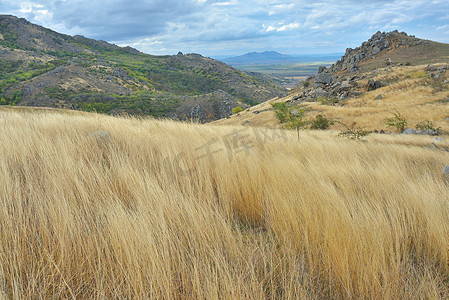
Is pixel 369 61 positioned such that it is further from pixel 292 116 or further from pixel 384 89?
pixel 292 116

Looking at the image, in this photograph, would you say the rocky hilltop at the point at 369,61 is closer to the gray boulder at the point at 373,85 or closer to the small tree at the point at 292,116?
the gray boulder at the point at 373,85

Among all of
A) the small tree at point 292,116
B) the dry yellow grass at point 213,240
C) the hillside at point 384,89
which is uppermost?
the hillside at point 384,89

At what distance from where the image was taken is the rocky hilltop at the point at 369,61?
37938 millimetres

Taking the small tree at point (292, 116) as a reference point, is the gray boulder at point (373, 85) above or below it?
above

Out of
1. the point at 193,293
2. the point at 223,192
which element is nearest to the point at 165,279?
the point at 193,293

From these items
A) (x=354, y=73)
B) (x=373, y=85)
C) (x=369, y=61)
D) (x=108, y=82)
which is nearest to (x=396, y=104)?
(x=373, y=85)

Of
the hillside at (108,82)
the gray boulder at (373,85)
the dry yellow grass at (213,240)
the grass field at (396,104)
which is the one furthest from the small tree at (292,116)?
the gray boulder at (373,85)

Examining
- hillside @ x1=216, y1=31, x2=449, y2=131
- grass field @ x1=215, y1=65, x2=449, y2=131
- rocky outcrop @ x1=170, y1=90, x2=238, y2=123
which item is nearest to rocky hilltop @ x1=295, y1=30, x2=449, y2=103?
hillside @ x1=216, y1=31, x2=449, y2=131

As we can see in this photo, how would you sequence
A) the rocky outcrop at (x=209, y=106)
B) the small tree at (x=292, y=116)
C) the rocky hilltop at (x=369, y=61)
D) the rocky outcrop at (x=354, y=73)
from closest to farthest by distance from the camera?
the small tree at (x=292, y=116), the rocky outcrop at (x=354, y=73), the rocky hilltop at (x=369, y=61), the rocky outcrop at (x=209, y=106)

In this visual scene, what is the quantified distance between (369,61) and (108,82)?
300ft

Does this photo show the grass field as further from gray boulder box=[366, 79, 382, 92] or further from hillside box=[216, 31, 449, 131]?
gray boulder box=[366, 79, 382, 92]

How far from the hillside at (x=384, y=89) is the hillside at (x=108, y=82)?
1676cm

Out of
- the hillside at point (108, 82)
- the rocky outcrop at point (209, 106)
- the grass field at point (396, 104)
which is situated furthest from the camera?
the rocky outcrop at point (209, 106)

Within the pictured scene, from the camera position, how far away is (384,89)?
108 ft
